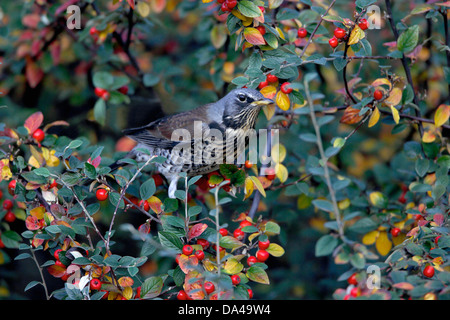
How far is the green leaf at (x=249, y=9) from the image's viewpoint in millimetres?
1791

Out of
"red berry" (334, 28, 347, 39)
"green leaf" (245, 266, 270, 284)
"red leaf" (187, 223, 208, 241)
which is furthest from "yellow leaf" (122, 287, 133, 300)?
"red berry" (334, 28, 347, 39)

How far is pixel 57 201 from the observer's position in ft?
5.99

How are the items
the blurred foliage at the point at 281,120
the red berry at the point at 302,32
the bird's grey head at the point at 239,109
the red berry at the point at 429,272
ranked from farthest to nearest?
the bird's grey head at the point at 239,109 < the red berry at the point at 302,32 < the blurred foliage at the point at 281,120 < the red berry at the point at 429,272

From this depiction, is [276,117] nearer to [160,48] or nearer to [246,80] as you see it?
[246,80]

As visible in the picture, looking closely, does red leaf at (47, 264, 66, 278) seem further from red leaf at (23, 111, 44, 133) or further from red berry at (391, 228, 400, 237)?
red berry at (391, 228, 400, 237)

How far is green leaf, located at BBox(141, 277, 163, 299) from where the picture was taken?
161 cm

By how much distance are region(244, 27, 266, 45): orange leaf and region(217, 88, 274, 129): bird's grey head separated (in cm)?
39

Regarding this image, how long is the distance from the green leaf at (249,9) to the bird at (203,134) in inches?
17.4

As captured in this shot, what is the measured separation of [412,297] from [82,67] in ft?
8.40

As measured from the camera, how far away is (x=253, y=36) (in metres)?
1.83

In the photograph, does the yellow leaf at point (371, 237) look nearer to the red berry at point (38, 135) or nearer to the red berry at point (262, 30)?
the red berry at point (262, 30)

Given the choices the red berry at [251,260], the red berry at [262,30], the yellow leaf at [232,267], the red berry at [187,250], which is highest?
the red berry at [262,30]

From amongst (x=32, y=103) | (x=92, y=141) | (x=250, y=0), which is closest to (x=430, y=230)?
(x=250, y=0)

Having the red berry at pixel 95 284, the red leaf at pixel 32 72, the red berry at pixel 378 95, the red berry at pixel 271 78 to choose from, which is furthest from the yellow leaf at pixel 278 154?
the red leaf at pixel 32 72
